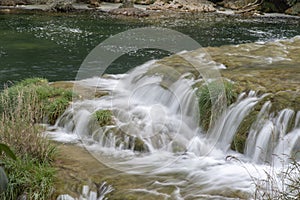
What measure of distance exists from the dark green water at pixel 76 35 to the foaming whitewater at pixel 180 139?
12.7ft

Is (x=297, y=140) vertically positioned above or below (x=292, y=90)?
below

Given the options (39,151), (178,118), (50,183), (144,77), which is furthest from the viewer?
(144,77)

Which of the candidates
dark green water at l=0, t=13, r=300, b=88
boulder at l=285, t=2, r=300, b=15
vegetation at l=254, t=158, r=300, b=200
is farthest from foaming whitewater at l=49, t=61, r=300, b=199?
boulder at l=285, t=2, r=300, b=15

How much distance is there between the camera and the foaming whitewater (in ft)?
17.6

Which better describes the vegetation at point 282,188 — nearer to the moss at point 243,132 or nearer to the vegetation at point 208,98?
the moss at point 243,132

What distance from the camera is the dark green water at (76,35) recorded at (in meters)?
12.3

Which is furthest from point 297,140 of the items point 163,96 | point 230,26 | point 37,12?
point 37,12

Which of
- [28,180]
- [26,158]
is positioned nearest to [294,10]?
[26,158]

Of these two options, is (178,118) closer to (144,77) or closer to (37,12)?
(144,77)

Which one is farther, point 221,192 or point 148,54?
point 148,54

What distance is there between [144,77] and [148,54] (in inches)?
209

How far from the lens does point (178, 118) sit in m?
7.34

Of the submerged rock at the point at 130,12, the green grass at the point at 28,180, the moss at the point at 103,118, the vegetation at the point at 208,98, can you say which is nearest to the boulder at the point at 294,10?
the submerged rock at the point at 130,12

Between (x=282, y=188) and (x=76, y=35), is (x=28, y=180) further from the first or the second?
(x=76, y=35)
